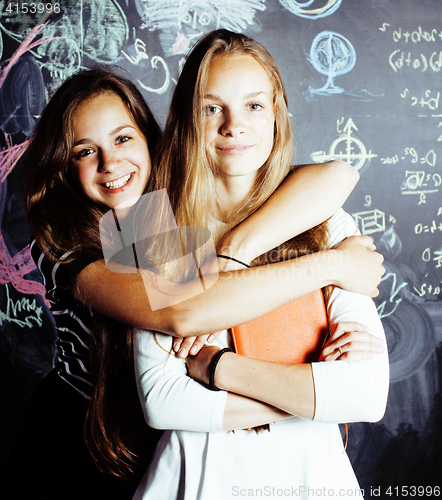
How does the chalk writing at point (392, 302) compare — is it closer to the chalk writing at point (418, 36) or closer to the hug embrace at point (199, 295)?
the hug embrace at point (199, 295)

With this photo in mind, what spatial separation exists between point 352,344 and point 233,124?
65 cm

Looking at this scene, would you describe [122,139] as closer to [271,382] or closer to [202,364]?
[202,364]

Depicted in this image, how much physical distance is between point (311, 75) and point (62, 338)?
166cm

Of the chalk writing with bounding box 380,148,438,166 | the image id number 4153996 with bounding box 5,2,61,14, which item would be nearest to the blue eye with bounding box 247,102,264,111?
the chalk writing with bounding box 380,148,438,166

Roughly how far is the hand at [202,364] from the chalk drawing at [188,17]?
155 cm

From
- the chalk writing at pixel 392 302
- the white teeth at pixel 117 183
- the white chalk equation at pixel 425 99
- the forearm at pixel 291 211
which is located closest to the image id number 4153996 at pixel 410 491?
the chalk writing at pixel 392 302

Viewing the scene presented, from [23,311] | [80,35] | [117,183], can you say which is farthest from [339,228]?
[23,311]

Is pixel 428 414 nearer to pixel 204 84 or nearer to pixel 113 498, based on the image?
pixel 113 498

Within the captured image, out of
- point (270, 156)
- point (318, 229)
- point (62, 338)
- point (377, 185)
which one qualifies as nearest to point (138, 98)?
point (270, 156)

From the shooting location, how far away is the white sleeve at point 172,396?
899mm

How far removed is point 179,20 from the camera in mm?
1888

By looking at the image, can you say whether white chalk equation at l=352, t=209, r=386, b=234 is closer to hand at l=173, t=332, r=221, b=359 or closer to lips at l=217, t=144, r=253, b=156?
lips at l=217, t=144, r=253, b=156

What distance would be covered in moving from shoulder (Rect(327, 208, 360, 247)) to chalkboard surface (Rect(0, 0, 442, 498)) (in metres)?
0.88

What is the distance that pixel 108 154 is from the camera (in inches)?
46.3
